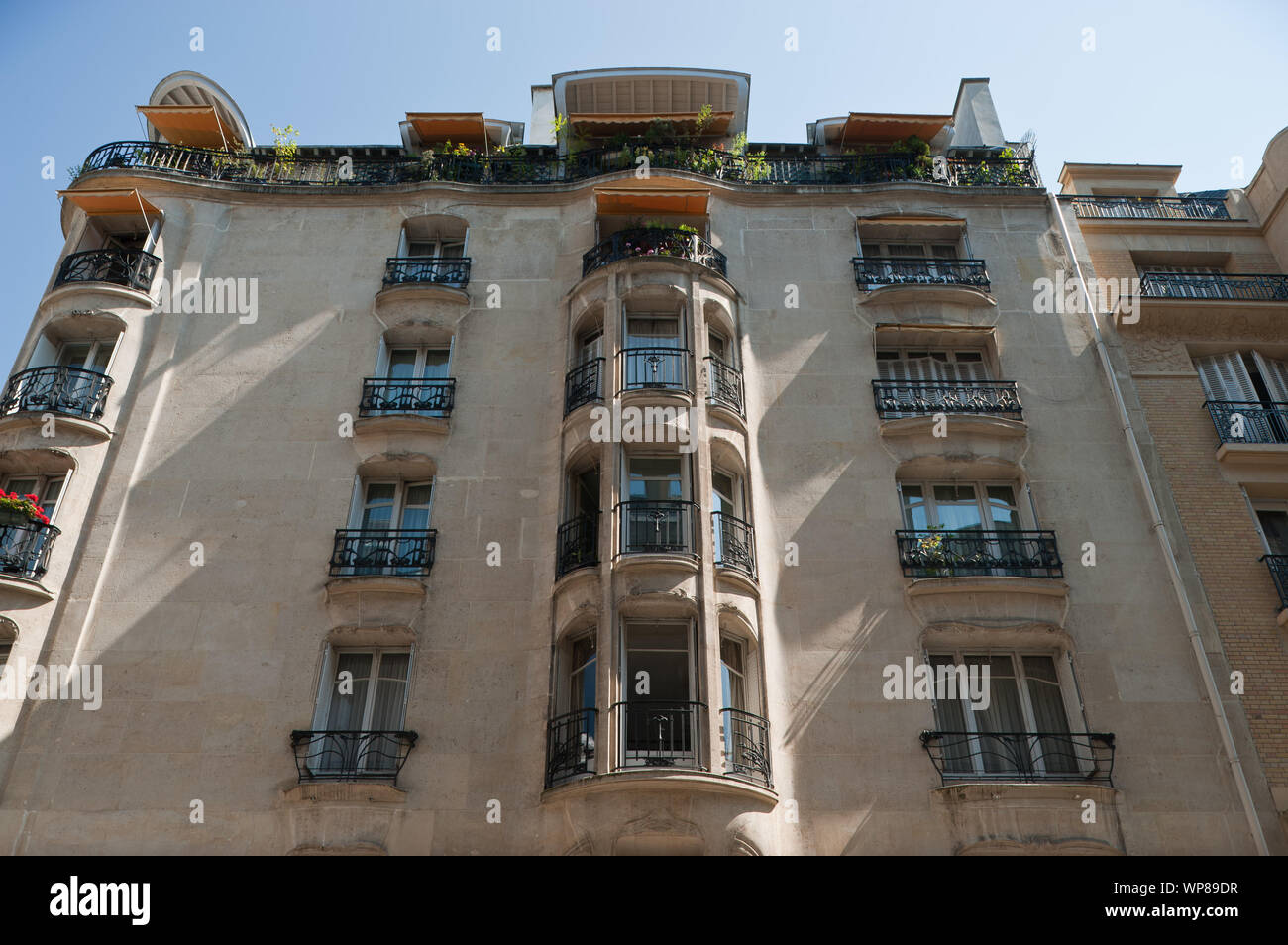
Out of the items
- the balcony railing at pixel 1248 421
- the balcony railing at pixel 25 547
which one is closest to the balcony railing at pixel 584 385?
the balcony railing at pixel 25 547

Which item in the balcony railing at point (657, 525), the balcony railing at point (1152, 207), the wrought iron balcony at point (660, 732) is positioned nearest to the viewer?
the wrought iron balcony at point (660, 732)

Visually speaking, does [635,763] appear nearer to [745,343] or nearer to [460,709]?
[460,709]

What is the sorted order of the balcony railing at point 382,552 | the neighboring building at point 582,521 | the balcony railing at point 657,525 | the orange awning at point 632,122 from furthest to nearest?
the orange awning at point 632,122
the balcony railing at point 382,552
the balcony railing at point 657,525
the neighboring building at point 582,521

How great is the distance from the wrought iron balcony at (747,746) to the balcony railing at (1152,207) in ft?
46.0

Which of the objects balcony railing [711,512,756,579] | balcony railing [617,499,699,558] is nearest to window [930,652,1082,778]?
balcony railing [711,512,756,579]

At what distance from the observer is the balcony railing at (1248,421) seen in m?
16.7

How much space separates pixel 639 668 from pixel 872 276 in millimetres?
9820

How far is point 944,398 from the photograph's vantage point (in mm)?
17234

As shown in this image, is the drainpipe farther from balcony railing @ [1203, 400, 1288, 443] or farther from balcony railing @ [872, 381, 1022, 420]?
balcony railing @ [872, 381, 1022, 420]

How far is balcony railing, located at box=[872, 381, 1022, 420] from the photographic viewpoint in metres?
16.9

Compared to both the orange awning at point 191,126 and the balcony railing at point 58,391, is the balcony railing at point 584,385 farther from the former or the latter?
the orange awning at point 191,126

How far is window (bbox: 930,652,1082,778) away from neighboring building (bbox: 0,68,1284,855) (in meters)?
0.06

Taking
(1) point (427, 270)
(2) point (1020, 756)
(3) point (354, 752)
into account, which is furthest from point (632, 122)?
(2) point (1020, 756)

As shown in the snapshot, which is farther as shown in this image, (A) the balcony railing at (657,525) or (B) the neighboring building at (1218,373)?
(B) the neighboring building at (1218,373)
